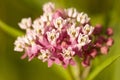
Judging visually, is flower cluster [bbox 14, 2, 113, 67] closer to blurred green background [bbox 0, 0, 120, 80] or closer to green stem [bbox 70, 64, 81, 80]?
green stem [bbox 70, 64, 81, 80]

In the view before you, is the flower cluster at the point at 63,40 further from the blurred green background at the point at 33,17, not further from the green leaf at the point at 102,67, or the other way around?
the blurred green background at the point at 33,17

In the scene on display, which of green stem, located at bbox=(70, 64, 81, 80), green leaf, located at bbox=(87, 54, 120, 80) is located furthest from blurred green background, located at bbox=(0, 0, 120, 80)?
green leaf, located at bbox=(87, 54, 120, 80)

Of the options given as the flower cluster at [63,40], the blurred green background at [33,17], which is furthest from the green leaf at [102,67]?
the blurred green background at [33,17]

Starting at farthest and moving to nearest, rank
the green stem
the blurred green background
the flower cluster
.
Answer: the blurred green background < the green stem < the flower cluster

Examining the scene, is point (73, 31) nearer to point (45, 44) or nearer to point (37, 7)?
point (45, 44)

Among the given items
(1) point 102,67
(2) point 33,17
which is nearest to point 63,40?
(1) point 102,67

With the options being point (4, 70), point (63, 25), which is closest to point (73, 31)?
point (63, 25)
